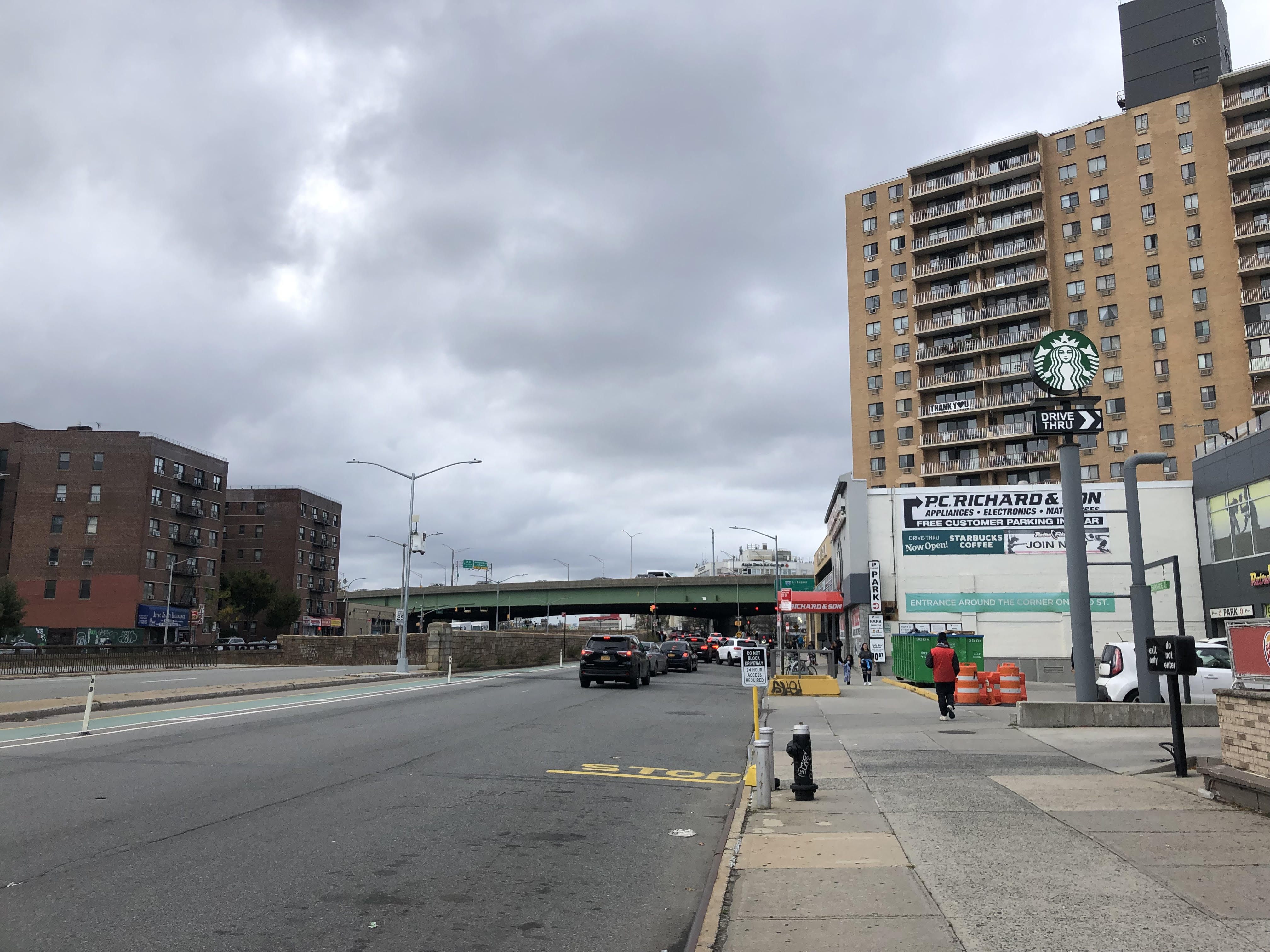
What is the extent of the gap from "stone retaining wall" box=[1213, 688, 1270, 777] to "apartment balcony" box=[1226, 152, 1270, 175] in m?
68.4

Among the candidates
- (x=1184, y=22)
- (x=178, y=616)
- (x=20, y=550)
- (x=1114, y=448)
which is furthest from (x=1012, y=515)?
(x=20, y=550)

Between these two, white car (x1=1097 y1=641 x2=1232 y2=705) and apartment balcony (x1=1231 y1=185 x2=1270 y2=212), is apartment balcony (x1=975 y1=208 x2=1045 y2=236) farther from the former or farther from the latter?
white car (x1=1097 y1=641 x2=1232 y2=705)

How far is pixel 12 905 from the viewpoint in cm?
583

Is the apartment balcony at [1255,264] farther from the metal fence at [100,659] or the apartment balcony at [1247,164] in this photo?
the metal fence at [100,659]

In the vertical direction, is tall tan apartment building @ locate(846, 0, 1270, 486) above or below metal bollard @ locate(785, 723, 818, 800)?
above

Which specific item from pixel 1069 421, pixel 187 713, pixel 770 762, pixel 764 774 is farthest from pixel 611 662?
pixel 764 774

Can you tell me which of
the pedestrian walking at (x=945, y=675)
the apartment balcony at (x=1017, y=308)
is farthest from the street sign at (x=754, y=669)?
the apartment balcony at (x=1017, y=308)

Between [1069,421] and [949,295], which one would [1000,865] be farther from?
[949,295]

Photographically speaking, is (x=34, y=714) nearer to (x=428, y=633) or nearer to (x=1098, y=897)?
(x=1098, y=897)

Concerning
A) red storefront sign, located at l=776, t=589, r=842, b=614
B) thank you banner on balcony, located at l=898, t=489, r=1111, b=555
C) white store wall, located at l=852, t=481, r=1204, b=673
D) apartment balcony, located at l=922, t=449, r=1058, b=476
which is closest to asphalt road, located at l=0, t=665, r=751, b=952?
white store wall, located at l=852, t=481, r=1204, b=673

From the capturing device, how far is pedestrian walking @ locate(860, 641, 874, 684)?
32.8 meters

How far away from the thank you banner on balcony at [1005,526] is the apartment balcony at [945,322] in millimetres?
32769

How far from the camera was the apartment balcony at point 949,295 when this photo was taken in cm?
7012

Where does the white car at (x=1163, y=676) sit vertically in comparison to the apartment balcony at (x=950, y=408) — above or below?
below
